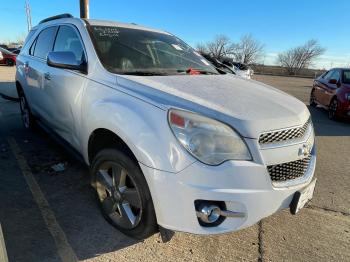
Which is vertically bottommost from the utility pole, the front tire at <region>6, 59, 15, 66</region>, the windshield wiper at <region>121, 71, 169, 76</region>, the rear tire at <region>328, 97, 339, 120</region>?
the front tire at <region>6, 59, 15, 66</region>

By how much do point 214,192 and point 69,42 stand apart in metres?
2.57

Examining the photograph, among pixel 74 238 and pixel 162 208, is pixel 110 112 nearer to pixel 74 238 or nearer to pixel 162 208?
pixel 162 208

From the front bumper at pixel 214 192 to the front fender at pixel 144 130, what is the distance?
0.22 feet

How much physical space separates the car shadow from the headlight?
5806mm

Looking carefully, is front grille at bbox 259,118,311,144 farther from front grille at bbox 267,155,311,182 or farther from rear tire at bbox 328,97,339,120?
rear tire at bbox 328,97,339,120

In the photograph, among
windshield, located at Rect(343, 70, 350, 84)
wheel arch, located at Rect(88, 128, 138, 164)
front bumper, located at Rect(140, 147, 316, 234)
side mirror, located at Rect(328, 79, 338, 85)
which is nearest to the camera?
front bumper, located at Rect(140, 147, 316, 234)

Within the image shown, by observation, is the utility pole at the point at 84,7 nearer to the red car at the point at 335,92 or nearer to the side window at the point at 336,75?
the red car at the point at 335,92

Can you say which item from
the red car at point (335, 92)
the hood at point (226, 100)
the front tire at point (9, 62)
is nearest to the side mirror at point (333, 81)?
the red car at point (335, 92)

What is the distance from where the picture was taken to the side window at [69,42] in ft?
11.6

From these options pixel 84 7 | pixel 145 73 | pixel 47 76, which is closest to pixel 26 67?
pixel 47 76

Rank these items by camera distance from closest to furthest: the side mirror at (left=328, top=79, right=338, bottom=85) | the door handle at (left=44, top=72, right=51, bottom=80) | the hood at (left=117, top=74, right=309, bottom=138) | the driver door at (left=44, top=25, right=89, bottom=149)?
1. the hood at (left=117, top=74, right=309, bottom=138)
2. the driver door at (left=44, top=25, right=89, bottom=149)
3. the door handle at (left=44, top=72, right=51, bottom=80)
4. the side mirror at (left=328, top=79, right=338, bottom=85)

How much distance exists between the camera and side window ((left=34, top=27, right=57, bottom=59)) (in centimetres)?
450

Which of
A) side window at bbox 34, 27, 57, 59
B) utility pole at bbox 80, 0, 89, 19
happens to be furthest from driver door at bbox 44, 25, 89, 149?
utility pole at bbox 80, 0, 89, 19

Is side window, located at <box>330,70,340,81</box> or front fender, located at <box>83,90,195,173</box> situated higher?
front fender, located at <box>83,90,195,173</box>
